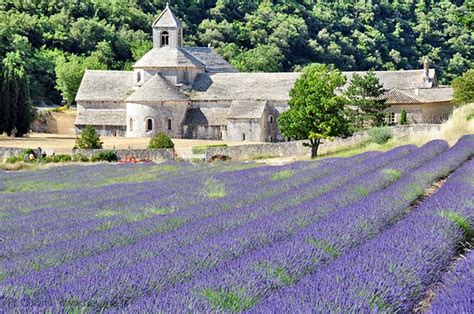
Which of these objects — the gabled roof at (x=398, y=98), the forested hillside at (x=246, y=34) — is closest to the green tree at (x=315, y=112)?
the gabled roof at (x=398, y=98)

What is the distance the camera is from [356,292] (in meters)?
6.42

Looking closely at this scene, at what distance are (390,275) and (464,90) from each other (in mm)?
55535

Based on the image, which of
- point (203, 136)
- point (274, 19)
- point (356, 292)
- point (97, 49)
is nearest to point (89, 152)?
point (203, 136)

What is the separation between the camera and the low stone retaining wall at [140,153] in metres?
44.2

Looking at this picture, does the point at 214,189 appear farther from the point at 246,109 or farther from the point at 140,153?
the point at 246,109

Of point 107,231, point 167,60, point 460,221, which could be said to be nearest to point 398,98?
point 167,60

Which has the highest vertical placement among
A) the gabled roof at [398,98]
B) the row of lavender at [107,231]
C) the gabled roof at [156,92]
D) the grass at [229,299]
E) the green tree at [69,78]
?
the green tree at [69,78]

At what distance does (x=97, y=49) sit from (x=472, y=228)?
97.8m

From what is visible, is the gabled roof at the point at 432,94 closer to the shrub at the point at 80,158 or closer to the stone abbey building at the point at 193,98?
the stone abbey building at the point at 193,98

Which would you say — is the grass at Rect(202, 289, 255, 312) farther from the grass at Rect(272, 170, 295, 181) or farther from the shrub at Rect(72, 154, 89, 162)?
the shrub at Rect(72, 154, 89, 162)

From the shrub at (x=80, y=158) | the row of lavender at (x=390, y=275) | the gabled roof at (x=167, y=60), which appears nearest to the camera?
the row of lavender at (x=390, y=275)

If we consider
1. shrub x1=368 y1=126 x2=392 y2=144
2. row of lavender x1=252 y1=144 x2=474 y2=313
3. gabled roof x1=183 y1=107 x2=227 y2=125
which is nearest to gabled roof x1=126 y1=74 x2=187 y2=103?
gabled roof x1=183 y1=107 x2=227 y2=125

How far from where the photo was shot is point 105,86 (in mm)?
73938

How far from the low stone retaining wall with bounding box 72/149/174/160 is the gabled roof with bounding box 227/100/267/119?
2054cm
